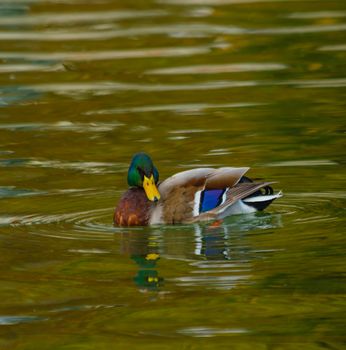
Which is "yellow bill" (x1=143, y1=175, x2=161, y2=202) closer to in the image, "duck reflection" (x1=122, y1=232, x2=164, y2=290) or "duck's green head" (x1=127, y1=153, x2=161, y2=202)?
"duck's green head" (x1=127, y1=153, x2=161, y2=202)

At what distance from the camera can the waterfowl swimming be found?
10.5 metres

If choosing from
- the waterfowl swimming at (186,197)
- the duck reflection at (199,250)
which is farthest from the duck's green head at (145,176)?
the duck reflection at (199,250)

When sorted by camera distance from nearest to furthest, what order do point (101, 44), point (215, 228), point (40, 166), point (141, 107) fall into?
point (215, 228) → point (40, 166) → point (141, 107) → point (101, 44)

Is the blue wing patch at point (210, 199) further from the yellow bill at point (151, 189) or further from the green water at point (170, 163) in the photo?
the yellow bill at point (151, 189)

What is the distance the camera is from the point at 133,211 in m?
10.5

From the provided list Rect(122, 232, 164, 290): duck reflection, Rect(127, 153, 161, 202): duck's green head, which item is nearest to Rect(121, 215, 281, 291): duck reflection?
Rect(122, 232, 164, 290): duck reflection

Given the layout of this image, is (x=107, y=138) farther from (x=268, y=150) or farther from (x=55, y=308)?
(x=55, y=308)

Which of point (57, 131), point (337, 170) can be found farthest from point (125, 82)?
point (337, 170)

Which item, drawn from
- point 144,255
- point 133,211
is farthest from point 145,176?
point 144,255

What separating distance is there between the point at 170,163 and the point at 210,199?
6.74 ft

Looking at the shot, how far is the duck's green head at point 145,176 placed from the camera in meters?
10.6

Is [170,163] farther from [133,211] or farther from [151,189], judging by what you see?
[133,211]

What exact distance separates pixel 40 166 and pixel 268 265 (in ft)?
13.4

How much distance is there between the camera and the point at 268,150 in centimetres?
1290
